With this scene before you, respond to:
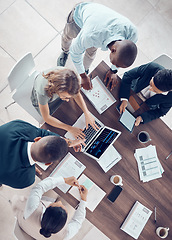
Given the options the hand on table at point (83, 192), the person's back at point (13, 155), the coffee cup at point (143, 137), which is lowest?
the coffee cup at point (143, 137)

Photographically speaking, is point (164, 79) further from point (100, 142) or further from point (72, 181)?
point (72, 181)

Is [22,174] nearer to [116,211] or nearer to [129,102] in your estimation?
[116,211]

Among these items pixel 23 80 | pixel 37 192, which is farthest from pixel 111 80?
pixel 37 192

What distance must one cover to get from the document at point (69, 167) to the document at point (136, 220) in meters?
0.56

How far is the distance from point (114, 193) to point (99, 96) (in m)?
0.84

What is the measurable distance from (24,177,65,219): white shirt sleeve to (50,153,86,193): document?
0.32 ft

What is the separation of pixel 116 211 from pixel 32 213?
0.69 meters

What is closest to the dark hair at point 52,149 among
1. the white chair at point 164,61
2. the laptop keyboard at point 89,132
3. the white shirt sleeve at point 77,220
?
the laptop keyboard at point 89,132

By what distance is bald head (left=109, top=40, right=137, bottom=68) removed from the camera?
1.41 metres

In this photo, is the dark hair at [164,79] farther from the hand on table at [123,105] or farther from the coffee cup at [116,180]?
the coffee cup at [116,180]

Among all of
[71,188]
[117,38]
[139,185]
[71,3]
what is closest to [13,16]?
[71,3]

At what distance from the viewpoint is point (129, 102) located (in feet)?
6.37

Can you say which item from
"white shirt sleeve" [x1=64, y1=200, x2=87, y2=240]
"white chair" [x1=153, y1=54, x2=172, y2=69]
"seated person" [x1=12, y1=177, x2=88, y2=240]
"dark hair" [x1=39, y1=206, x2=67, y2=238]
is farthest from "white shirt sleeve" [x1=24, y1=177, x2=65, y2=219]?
"white chair" [x1=153, y1=54, x2=172, y2=69]

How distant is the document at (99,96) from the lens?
1.82m
